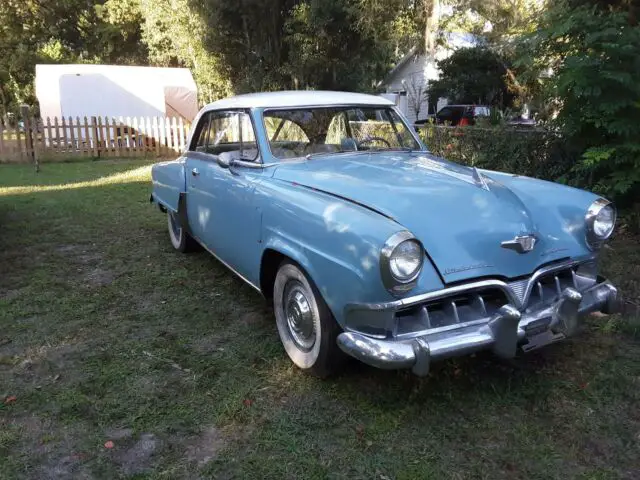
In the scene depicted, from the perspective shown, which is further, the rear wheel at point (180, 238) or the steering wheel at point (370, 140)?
the rear wheel at point (180, 238)

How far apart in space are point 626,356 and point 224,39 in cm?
1640

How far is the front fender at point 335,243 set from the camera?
257 centimetres

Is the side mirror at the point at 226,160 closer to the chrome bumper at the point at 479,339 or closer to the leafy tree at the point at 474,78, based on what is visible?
the chrome bumper at the point at 479,339

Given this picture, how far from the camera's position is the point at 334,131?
423 cm

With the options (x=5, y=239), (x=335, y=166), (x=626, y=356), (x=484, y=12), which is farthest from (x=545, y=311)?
(x=484, y=12)

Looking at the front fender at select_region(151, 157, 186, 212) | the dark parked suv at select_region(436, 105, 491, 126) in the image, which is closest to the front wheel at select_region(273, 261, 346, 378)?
the front fender at select_region(151, 157, 186, 212)

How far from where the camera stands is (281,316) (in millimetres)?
3410

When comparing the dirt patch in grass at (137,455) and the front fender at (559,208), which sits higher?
the front fender at (559,208)

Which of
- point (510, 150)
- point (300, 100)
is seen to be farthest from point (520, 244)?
point (510, 150)

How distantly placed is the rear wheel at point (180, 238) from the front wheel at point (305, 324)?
8.33ft

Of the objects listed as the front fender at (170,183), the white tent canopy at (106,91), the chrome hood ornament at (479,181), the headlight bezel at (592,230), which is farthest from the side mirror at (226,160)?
the white tent canopy at (106,91)

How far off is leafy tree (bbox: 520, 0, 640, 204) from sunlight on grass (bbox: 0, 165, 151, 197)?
7911 mm

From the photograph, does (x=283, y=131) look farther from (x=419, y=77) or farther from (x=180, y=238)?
(x=419, y=77)

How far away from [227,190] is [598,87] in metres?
3.60
